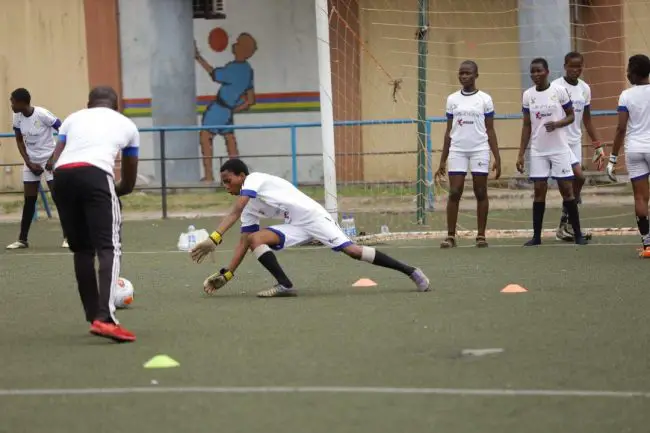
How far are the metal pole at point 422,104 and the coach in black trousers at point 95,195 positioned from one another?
7769 mm

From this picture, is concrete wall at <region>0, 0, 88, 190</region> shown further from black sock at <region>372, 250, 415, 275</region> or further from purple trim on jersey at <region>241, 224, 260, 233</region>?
black sock at <region>372, 250, 415, 275</region>

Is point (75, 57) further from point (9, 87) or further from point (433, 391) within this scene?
point (433, 391)

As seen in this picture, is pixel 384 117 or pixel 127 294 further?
pixel 384 117

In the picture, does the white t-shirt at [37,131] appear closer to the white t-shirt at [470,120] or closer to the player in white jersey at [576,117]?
the white t-shirt at [470,120]

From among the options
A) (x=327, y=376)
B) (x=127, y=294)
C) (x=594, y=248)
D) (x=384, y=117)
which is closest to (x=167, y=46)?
(x=384, y=117)

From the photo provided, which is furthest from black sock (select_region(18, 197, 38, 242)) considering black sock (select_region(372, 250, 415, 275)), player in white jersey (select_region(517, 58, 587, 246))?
black sock (select_region(372, 250, 415, 275))

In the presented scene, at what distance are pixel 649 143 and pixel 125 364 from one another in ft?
21.4

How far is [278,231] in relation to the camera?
1043 cm

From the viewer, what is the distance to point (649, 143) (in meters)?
12.4

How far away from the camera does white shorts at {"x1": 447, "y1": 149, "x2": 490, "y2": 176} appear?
13.9 m

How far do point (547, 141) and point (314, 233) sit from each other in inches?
166

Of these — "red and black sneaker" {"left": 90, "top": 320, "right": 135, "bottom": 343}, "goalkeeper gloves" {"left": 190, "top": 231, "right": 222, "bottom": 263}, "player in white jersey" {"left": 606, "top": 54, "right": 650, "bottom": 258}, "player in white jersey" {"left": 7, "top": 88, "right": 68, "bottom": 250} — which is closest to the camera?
"red and black sneaker" {"left": 90, "top": 320, "right": 135, "bottom": 343}

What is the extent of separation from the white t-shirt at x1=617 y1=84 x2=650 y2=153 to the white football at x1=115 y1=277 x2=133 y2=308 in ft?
16.6

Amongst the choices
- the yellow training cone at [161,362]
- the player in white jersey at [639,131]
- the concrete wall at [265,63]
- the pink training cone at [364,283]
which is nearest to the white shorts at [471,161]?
the player in white jersey at [639,131]
